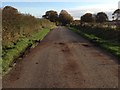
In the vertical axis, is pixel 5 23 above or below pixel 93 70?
above

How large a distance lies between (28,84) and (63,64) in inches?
142

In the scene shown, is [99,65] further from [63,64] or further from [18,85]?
[18,85]

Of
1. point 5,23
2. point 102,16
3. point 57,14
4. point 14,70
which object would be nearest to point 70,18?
point 57,14

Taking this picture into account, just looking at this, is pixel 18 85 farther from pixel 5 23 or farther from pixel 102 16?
pixel 102 16

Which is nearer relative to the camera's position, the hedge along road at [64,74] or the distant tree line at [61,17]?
the hedge along road at [64,74]

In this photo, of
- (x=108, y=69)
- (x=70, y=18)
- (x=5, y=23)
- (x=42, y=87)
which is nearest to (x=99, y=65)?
(x=108, y=69)

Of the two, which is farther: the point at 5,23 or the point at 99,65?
the point at 5,23

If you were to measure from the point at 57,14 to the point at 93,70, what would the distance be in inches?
4787

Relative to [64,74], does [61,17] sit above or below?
above

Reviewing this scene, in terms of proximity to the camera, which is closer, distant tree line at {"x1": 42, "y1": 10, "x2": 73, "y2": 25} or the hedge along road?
the hedge along road

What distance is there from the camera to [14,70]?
10859 millimetres

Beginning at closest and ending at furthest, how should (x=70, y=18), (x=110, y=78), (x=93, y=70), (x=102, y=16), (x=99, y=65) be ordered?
(x=110, y=78)
(x=93, y=70)
(x=99, y=65)
(x=102, y=16)
(x=70, y=18)

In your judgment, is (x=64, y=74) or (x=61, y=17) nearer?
(x=64, y=74)

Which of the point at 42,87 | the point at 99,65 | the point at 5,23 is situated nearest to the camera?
the point at 42,87
